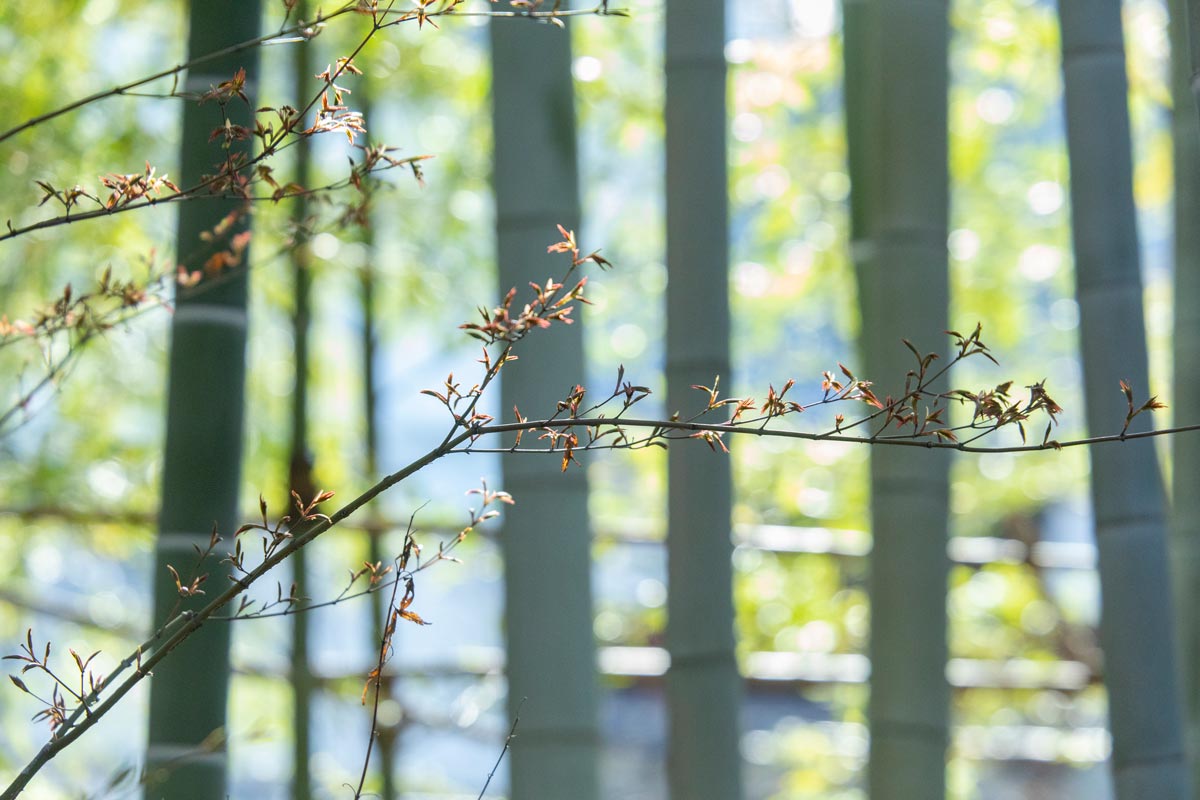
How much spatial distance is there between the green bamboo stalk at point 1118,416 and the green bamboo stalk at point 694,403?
1.69 feet

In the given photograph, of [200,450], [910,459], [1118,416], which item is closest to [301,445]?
[200,450]

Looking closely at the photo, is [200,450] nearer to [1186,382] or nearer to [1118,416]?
[1118,416]

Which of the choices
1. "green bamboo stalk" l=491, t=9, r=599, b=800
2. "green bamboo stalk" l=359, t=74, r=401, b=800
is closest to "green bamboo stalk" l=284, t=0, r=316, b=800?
"green bamboo stalk" l=359, t=74, r=401, b=800

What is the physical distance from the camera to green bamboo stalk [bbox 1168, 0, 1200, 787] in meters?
1.98

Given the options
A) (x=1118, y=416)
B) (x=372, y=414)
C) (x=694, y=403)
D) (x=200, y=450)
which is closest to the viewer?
(x=200, y=450)

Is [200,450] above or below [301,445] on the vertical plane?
below

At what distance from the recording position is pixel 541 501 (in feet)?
5.76

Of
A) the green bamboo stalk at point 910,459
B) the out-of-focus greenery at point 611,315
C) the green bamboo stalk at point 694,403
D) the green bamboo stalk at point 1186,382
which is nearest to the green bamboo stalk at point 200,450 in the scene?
the green bamboo stalk at point 694,403

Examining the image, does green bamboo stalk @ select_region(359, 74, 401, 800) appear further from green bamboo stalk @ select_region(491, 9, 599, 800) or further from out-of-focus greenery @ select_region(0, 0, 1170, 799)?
green bamboo stalk @ select_region(491, 9, 599, 800)

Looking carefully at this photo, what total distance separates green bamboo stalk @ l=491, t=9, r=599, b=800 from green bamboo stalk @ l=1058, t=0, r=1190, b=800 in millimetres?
727

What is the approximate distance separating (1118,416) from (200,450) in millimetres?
1222

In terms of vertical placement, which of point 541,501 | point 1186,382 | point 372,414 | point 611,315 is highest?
point 611,315

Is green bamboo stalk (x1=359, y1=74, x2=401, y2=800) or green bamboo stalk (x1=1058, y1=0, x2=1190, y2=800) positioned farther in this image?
green bamboo stalk (x1=359, y1=74, x2=401, y2=800)

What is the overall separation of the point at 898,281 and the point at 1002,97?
2870 millimetres
